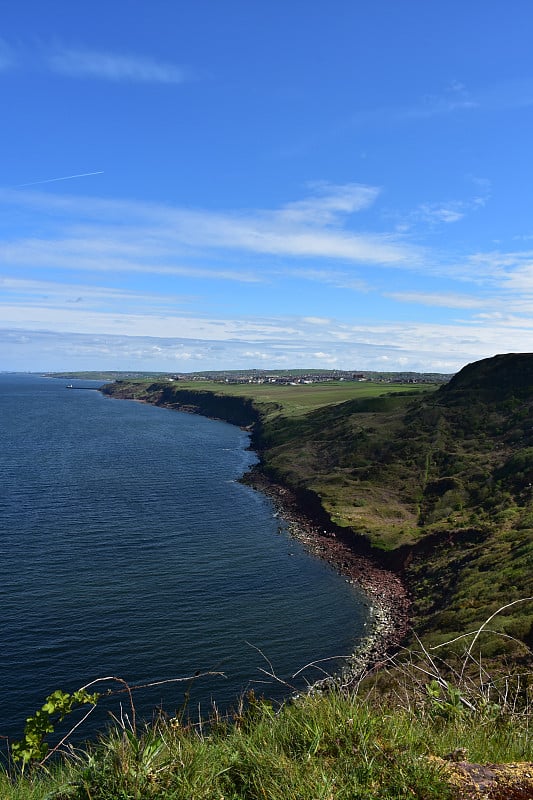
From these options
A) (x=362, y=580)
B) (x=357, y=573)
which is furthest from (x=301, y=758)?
(x=357, y=573)

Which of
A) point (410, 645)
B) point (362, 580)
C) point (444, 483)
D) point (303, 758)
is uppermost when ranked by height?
point (303, 758)

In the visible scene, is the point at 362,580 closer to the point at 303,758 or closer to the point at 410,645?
the point at 410,645

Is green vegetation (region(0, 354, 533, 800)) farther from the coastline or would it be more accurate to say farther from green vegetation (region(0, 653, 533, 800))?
the coastline

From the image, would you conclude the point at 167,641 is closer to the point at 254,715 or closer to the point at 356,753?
the point at 254,715

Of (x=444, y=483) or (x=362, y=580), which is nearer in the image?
(x=362, y=580)

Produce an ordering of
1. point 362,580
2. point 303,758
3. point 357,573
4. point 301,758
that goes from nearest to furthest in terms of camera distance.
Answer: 1. point 303,758
2. point 301,758
3. point 362,580
4. point 357,573

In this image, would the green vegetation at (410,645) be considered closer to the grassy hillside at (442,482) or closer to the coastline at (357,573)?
the grassy hillside at (442,482)

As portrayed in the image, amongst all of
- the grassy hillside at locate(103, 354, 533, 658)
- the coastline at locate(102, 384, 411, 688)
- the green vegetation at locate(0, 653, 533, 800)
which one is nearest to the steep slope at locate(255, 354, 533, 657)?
the grassy hillside at locate(103, 354, 533, 658)

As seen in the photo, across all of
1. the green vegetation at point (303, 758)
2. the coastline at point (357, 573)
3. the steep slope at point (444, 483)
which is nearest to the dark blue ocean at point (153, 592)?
the coastline at point (357, 573)
